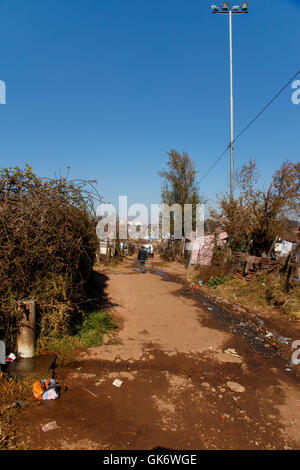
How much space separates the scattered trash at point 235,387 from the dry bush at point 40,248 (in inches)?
107

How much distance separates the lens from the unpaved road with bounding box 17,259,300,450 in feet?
8.29

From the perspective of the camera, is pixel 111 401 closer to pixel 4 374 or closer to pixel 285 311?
pixel 4 374

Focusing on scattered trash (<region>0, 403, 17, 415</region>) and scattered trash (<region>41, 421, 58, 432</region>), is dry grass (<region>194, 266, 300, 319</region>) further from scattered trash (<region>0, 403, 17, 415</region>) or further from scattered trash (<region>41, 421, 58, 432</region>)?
scattered trash (<region>0, 403, 17, 415</region>)

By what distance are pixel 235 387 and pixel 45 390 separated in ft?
8.33

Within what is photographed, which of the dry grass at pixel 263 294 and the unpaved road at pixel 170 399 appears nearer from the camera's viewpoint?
the unpaved road at pixel 170 399

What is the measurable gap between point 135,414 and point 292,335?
13.3 ft

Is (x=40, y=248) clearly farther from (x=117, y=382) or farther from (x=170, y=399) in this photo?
(x=170, y=399)

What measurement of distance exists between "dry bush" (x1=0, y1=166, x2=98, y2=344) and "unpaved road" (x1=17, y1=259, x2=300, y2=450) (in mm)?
958

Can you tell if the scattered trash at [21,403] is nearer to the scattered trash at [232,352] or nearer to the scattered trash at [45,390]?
the scattered trash at [45,390]

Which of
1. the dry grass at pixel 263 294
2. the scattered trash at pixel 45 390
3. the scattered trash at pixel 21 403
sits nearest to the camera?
the scattered trash at pixel 21 403

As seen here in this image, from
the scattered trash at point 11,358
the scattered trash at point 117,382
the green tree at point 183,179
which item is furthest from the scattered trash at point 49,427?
the green tree at point 183,179

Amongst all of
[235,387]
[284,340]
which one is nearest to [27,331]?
[235,387]

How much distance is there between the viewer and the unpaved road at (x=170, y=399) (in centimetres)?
253

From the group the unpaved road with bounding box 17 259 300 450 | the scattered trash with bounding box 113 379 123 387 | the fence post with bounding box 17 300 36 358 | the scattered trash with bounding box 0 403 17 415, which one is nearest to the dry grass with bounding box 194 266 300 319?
the unpaved road with bounding box 17 259 300 450
